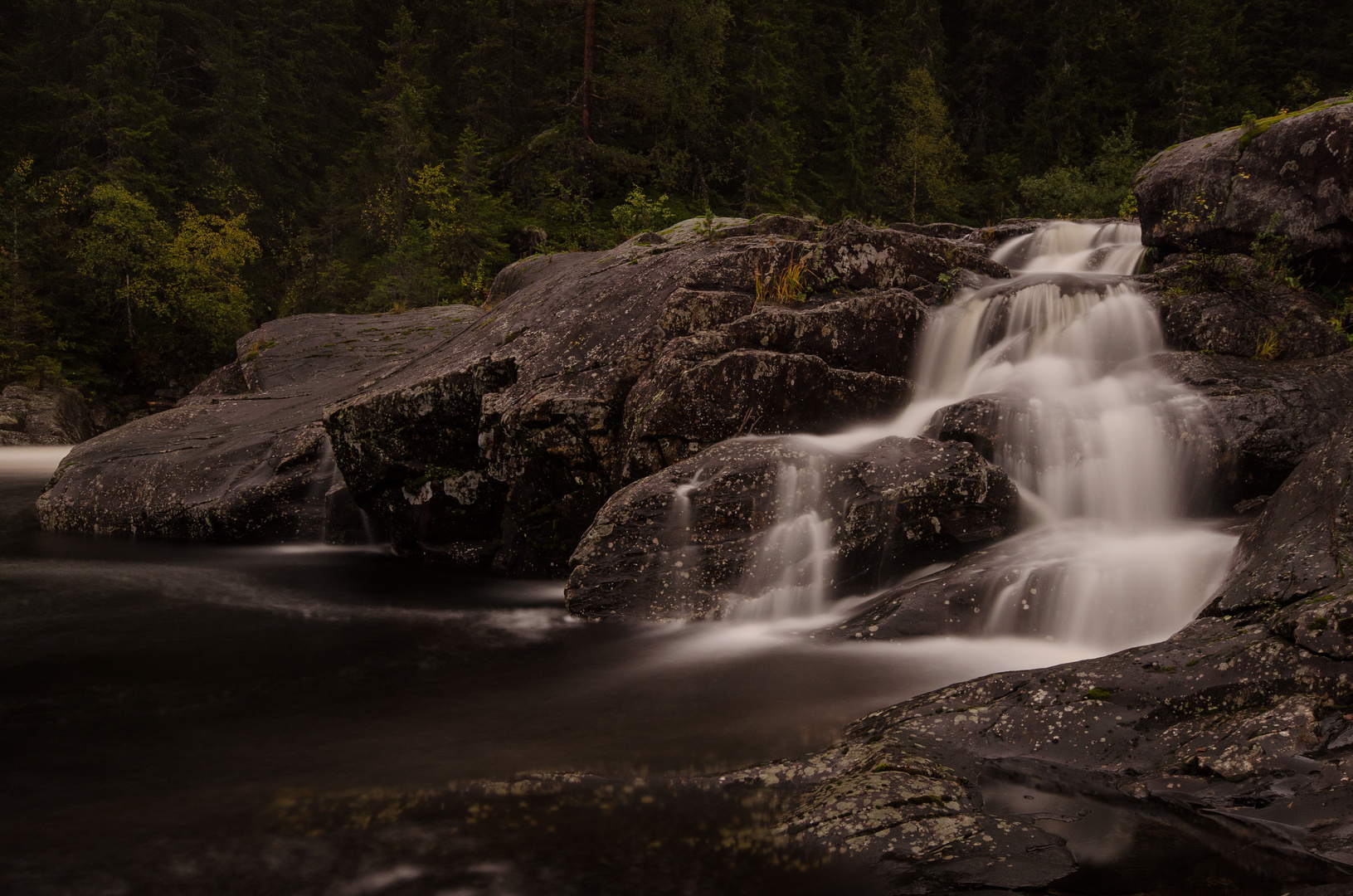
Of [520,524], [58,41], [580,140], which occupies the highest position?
[58,41]

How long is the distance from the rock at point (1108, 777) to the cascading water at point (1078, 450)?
4.99ft

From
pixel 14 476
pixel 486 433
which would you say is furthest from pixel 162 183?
pixel 486 433

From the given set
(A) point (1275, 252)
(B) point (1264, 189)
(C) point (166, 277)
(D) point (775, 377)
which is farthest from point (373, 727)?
(C) point (166, 277)

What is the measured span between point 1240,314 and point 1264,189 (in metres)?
2.55

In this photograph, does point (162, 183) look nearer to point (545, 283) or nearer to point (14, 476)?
point (14, 476)

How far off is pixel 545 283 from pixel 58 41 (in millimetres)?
39113

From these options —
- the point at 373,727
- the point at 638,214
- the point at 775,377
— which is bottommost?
the point at 373,727

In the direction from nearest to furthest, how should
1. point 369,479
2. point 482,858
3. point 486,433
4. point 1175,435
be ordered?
point 482,858, point 1175,435, point 486,433, point 369,479

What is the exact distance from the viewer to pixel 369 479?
1180 cm

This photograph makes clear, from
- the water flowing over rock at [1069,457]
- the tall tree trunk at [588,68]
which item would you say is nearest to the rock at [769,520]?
the water flowing over rock at [1069,457]

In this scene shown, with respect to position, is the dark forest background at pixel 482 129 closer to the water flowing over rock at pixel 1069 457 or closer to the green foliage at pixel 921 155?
the green foliage at pixel 921 155

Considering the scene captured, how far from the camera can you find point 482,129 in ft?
119

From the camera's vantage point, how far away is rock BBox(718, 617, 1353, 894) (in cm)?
368

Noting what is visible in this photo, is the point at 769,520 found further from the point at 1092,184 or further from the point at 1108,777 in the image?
the point at 1092,184
